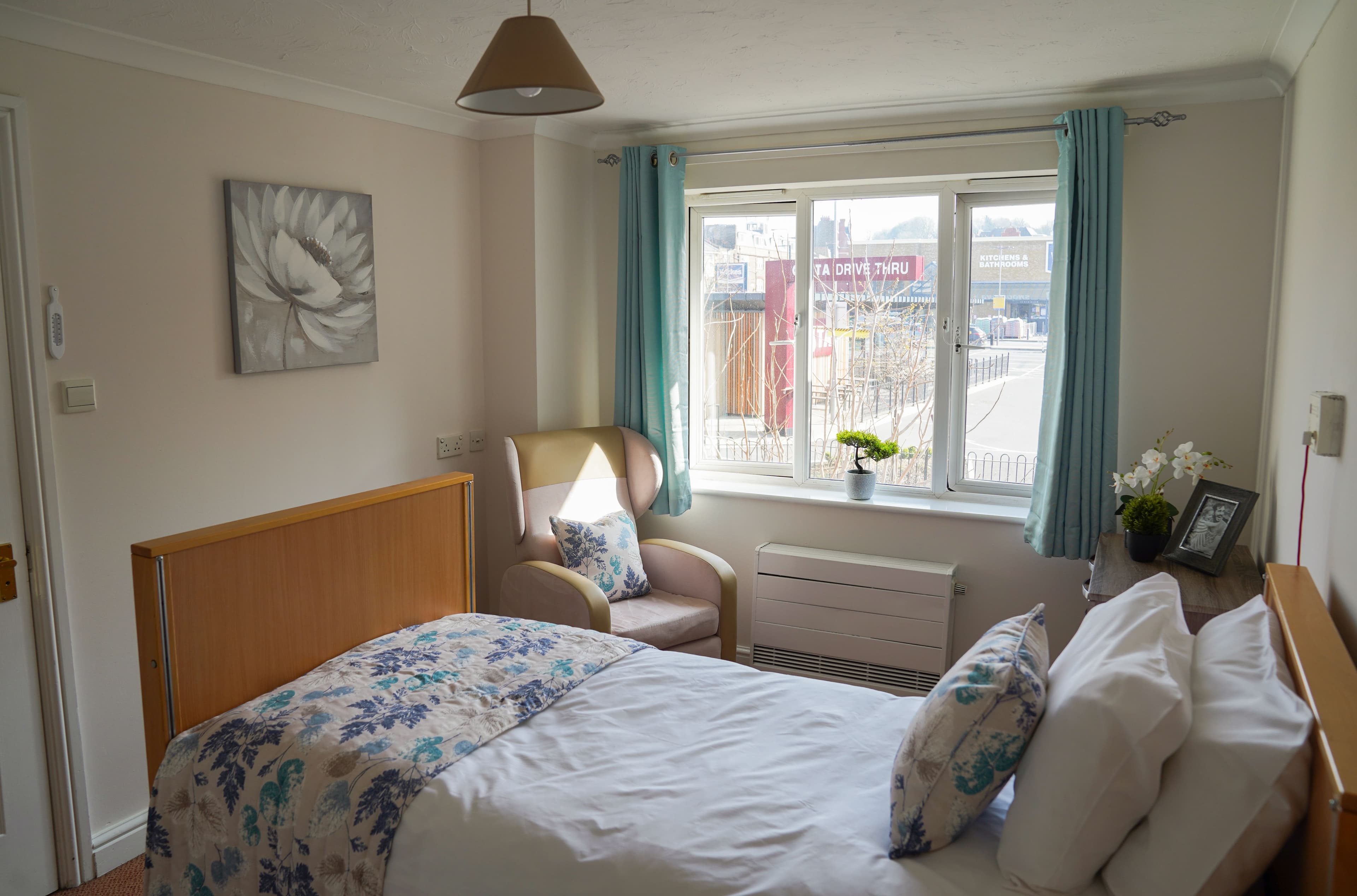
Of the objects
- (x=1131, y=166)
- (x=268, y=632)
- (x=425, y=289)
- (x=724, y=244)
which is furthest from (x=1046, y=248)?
(x=268, y=632)

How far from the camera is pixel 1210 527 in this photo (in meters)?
2.76

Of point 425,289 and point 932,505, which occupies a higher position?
point 425,289

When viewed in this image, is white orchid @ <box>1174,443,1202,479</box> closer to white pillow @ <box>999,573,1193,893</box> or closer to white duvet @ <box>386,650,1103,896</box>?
white duvet @ <box>386,650,1103,896</box>

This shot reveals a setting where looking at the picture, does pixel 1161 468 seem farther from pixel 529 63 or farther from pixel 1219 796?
pixel 529 63

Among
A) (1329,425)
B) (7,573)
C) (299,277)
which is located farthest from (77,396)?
(1329,425)

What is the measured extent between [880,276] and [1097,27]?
150cm

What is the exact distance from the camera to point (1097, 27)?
8.48 ft

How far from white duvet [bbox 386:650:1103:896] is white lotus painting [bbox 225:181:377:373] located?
69.9 inches

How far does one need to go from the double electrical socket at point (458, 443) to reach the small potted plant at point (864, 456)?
158 centimetres

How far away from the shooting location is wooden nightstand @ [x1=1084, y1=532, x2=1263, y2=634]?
2.41 meters

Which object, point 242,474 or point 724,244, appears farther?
point 724,244

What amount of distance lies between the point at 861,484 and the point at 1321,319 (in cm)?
192

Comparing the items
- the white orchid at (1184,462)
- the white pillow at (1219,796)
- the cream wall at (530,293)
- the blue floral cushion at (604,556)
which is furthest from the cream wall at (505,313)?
the white pillow at (1219,796)

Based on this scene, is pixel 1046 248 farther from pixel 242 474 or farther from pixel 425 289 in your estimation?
pixel 242 474
